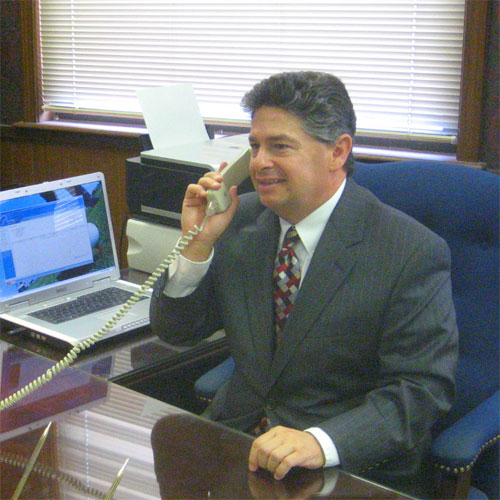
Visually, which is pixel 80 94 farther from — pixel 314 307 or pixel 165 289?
pixel 314 307

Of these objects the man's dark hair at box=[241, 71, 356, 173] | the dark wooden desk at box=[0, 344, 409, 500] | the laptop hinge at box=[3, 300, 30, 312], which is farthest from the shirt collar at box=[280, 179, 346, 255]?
the laptop hinge at box=[3, 300, 30, 312]

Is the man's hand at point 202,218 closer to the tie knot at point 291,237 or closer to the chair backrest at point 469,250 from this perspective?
the tie knot at point 291,237

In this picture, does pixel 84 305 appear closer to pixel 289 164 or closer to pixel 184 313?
pixel 184 313

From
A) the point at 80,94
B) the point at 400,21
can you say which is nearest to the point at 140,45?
the point at 80,94

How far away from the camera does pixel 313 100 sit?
143 cm

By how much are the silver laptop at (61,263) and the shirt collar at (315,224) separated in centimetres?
51

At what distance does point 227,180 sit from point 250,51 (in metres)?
1.56

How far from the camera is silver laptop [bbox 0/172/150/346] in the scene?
180 centimetres

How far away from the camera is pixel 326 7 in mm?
2811

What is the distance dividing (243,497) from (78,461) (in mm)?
288

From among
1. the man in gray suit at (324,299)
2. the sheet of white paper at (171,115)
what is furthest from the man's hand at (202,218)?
the sheet of white paper at (171,115)

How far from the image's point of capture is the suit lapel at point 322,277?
1.45 metres

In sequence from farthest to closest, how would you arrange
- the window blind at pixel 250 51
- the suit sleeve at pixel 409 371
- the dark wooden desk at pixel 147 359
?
the window blind at pixel 250 51 → the dark wooden desk at pixel 147 359 → the suit sleeve at pixel 409 371

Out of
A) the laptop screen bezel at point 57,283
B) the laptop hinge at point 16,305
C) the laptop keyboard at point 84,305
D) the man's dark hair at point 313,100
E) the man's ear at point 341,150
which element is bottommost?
the laptop keyboard at point 84,305
